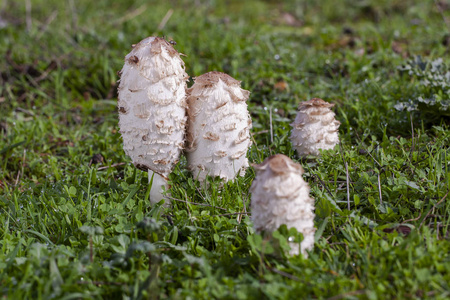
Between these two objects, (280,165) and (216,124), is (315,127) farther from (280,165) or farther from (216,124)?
(280,165)

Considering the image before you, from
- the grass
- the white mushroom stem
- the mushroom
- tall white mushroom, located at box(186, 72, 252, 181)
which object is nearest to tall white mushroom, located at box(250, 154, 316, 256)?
the grass

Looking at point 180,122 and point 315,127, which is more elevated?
point 180,122

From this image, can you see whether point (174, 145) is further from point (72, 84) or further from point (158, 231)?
point (72, 84)

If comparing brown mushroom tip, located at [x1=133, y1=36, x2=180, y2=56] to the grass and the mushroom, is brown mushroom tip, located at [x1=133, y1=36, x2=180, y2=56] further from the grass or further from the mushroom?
the mushroom

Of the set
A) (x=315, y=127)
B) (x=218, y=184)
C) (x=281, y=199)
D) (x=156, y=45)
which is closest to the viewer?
(x=281, y=199)

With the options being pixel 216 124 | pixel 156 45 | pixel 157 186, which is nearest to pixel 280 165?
pixel 216 124

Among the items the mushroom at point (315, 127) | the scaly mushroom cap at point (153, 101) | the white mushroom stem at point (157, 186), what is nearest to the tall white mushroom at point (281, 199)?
the scaly mushroom cap at point (153, 101)

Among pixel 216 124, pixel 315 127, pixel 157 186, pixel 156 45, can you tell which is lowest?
pixel 157 186
